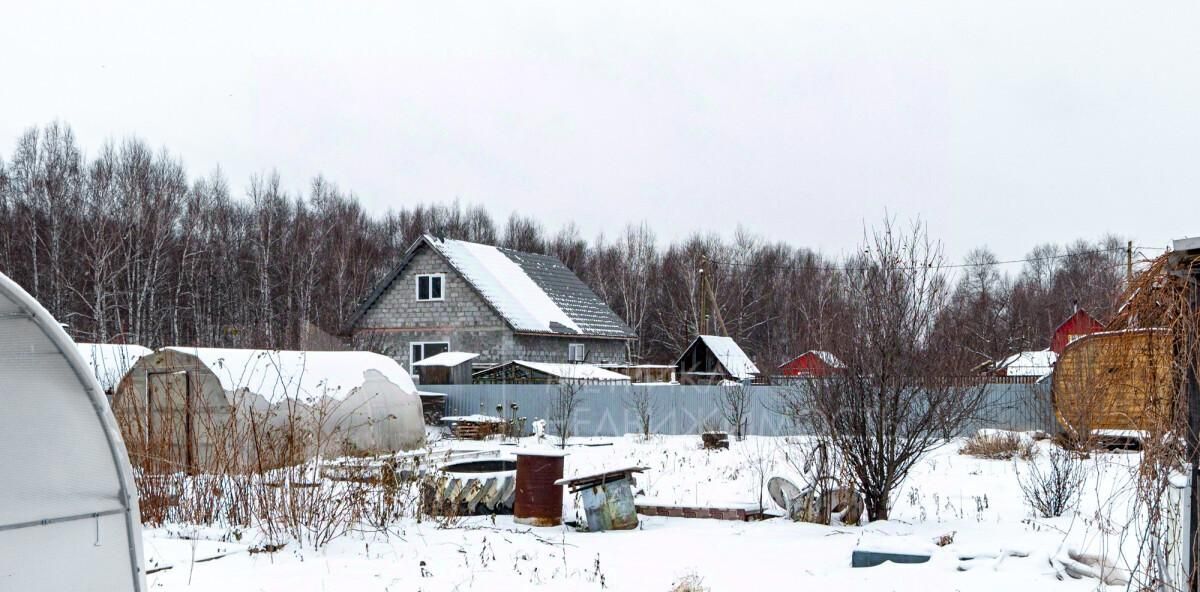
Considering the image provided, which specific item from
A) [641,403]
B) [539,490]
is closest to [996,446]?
[641,403]

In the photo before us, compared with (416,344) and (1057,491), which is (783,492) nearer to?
(1057,491)

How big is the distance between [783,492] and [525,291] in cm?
2287

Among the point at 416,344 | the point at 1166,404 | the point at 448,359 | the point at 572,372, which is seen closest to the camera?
the point at 1166,404

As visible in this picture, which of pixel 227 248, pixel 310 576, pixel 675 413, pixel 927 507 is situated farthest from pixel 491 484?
pixel 227 248

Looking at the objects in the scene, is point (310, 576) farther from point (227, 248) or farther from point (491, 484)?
point (227, 248)

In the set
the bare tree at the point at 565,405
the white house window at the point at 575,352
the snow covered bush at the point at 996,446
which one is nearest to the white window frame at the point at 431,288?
the white house window at the point at 575,352

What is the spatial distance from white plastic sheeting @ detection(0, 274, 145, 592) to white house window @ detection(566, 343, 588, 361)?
27.7 meters

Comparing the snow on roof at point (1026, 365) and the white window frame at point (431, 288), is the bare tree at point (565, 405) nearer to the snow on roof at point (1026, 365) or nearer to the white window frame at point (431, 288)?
the white window frame at point (431, 288)

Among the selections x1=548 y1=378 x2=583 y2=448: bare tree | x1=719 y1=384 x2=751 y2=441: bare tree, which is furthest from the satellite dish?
x1=548 y1=378 x2=583 y2=448: bare tree

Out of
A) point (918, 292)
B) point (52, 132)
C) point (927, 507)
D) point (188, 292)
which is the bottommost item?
point (927, 507)

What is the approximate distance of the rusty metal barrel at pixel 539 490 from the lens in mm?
11109

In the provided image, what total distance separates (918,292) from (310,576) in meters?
6.56

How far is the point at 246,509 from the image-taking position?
10.2 meters

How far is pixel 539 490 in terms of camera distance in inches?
439
